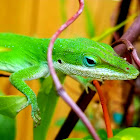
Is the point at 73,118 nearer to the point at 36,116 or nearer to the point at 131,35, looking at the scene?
the point at 36,116

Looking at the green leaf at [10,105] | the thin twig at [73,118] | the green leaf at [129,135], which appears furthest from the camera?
the thin twig at [73,118]

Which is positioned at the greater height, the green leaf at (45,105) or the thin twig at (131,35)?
the thin twig at (131,35)

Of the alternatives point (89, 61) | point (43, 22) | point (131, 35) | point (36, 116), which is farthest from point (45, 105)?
point (43, 22)

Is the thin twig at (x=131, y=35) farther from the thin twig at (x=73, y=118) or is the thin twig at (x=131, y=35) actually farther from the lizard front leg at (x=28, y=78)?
the lizard front leg at (x=28, y=78)

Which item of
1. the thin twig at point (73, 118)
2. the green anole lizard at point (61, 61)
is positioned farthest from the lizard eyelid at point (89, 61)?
the thin twig at point (73, 118)

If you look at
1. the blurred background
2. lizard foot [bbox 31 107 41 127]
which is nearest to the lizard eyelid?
lizard foot [bbox 31 107 41 127]

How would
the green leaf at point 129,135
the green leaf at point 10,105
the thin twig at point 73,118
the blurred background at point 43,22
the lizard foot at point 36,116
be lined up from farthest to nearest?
the blurred background at point 43,22 → the thin twig at point 73,118 → the lizard foot at point 36,116 → the green leaf at point 10,105 → the green leaf at point 129,135
